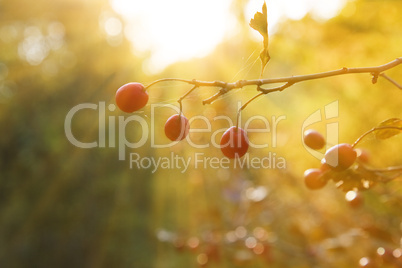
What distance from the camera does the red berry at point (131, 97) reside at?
0.97m

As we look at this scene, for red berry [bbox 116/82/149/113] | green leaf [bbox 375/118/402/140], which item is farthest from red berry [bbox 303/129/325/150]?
red berry [bbox 116/82/149/113]

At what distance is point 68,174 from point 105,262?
5.62ft

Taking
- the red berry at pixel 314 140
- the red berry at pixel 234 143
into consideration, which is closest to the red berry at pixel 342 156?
the red berry at pixel 234 143

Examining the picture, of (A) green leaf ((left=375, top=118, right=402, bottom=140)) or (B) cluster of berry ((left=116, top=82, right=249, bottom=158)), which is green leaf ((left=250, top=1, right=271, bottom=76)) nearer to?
(B) cluster of berry ((left=116, top=82, right=249, bottom=158))

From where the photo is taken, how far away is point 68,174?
6902 millimetres

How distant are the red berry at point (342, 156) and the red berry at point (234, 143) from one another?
19 centimetres

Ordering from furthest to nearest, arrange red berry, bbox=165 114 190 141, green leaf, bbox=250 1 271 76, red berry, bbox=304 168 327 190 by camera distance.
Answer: red berry, bbox=304 168 327 190 → red berry, bbox=165 114 190 141 → green leaf, bbox=250 1 271 76

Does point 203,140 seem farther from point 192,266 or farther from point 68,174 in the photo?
point 68,174

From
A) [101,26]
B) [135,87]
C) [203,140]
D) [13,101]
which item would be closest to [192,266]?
[203,140]

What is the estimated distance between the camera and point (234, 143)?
3.18 feet

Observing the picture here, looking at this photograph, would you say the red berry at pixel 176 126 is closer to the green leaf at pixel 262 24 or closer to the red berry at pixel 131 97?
the red berry at pixel 131 97

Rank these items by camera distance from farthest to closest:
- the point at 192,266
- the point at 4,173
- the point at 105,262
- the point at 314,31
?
the point at 4,173 < the point at 105,262 < the point at 192,266 < the point at 314,31

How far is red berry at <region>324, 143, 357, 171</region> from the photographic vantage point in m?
0.94

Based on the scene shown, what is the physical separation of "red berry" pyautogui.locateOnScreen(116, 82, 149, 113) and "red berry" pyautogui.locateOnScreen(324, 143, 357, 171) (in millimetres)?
438
